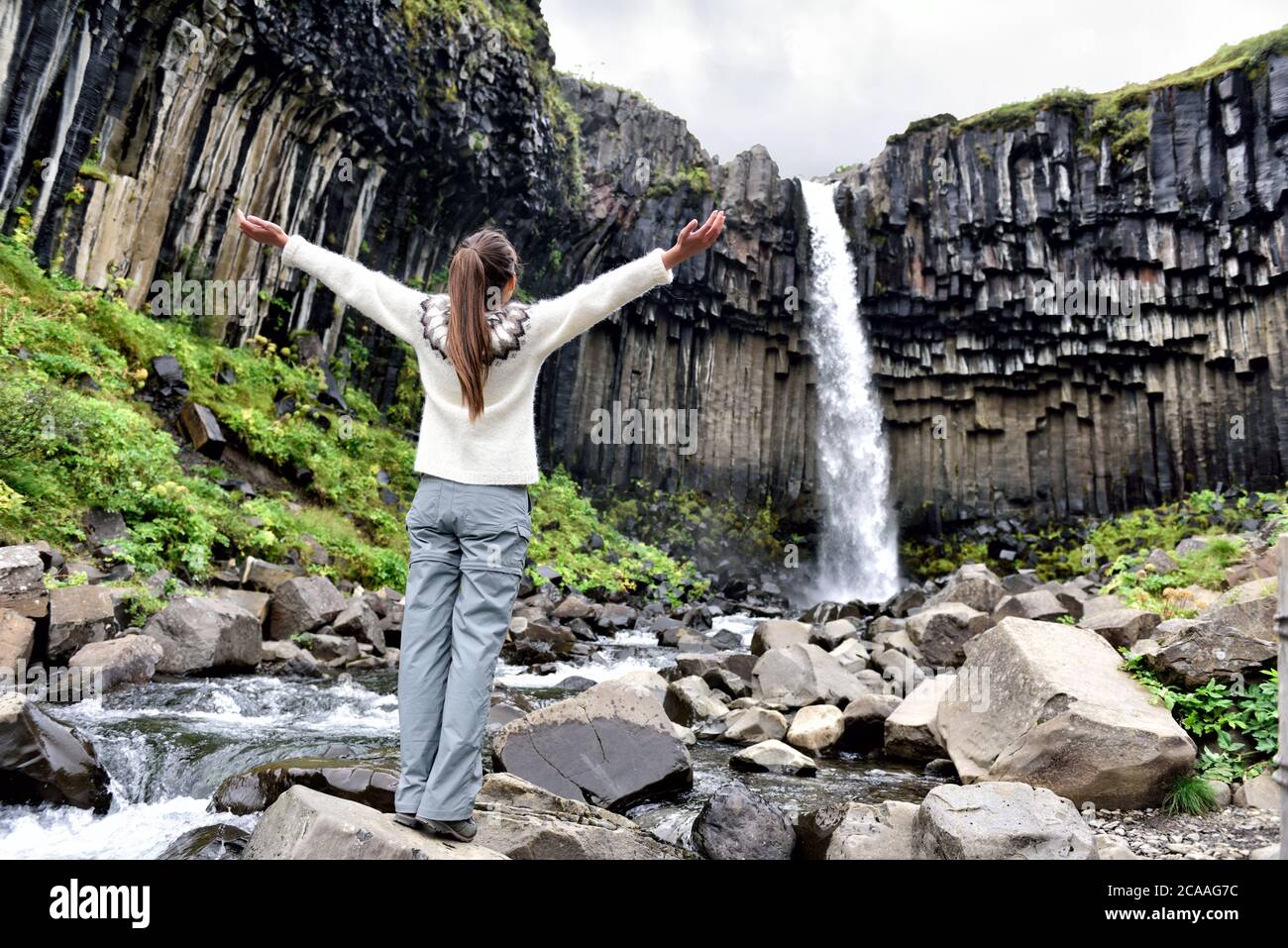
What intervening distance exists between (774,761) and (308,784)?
3.76 meters

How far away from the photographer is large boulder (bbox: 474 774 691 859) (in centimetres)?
384

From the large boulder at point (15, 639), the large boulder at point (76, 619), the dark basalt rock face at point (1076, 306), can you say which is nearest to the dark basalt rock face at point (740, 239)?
the dark basalt rock face at point (1076, 306)

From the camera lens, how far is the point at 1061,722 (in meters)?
5.22

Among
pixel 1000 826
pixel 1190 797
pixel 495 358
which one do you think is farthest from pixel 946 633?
pixel 495 358

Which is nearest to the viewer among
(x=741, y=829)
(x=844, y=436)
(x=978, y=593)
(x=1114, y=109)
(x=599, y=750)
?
(x=741, y=829)

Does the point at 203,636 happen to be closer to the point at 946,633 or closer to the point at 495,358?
the point at 495,358

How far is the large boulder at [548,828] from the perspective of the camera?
3.84m

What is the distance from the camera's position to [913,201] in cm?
2917

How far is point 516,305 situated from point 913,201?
29.2m

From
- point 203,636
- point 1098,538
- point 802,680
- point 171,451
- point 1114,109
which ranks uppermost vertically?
point 1114,109

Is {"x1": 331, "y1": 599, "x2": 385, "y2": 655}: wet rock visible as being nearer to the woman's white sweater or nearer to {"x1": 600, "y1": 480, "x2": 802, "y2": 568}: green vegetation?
the woman's white sweater
